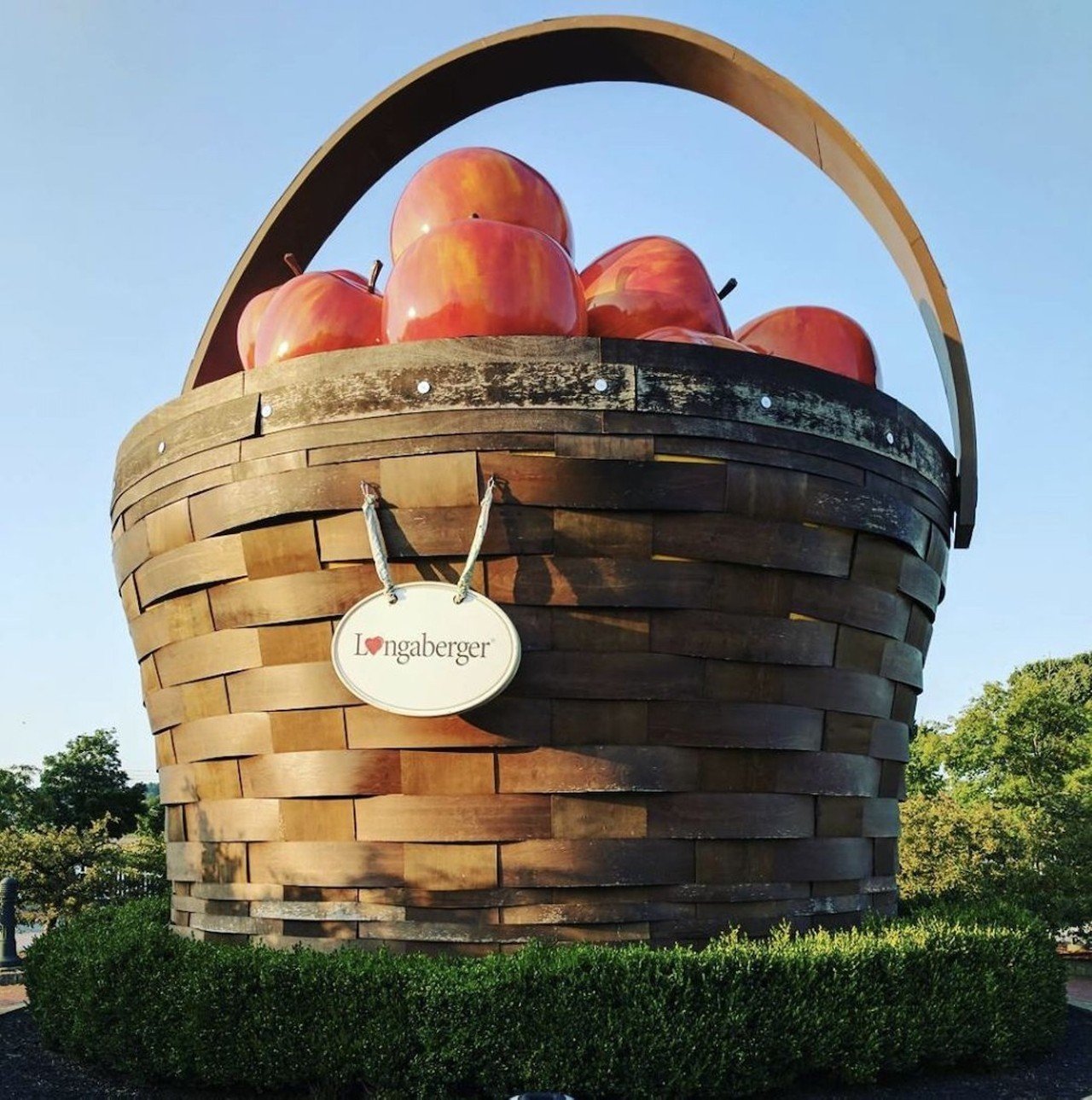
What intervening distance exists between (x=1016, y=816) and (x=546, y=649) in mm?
13777

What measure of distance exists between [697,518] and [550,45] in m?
4.20

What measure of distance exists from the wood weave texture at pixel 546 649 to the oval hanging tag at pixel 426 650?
0.14 metres

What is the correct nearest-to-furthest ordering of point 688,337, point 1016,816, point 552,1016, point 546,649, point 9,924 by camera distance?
1. point 552,1016
2. point 546,649
3. point 688,337
4. point 9,924
5. point 1016,816

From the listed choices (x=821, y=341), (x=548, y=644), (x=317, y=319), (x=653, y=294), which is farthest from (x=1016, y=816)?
(x=317, y=319)

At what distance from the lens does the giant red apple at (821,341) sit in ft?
24.0

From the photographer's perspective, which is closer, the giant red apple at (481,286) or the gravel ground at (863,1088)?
the gravel ground at (863,1088)

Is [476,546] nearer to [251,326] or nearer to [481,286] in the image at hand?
[481,286]

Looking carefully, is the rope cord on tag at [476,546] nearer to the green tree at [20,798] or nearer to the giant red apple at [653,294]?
the giant red apple at [653,294]

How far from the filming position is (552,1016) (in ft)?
16.1

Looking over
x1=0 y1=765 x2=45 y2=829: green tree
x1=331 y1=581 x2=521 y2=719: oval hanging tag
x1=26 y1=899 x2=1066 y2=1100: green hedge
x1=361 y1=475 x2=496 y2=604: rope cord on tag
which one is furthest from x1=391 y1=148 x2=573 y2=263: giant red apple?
x1=0 y1=765 x2=45 y2=829: green tree

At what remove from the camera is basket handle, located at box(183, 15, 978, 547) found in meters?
7.36

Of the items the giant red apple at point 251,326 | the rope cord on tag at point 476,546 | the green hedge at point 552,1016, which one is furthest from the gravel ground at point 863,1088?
the giant red apple at point 251,326

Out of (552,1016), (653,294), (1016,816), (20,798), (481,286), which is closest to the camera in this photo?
(552,1016)

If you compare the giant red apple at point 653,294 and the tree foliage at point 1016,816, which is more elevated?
the giant red apple at point 653,294
